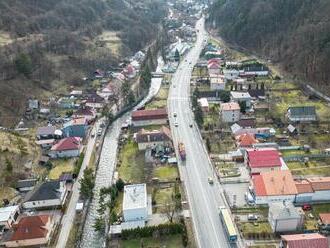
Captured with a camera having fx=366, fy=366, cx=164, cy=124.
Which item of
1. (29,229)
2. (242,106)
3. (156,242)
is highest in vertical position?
(242,106)

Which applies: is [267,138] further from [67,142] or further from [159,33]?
[159,33]

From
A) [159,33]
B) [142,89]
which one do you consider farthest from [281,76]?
[159,33]

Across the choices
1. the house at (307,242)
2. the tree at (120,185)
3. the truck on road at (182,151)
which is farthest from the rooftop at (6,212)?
the house at (307,242)

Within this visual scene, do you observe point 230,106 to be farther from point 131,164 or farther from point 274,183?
point 274,183

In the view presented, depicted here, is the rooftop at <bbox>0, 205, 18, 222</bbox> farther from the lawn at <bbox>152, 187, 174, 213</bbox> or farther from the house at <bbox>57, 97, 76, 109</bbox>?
the house at <bbox>57, 97, 76, 109</bbox>

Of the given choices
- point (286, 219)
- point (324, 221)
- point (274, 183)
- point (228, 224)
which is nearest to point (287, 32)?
point (274, 183)
